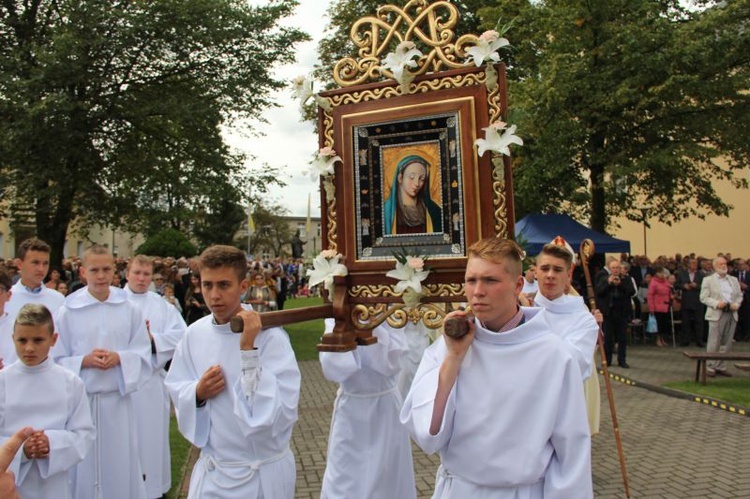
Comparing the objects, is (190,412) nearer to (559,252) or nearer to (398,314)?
(398,314)

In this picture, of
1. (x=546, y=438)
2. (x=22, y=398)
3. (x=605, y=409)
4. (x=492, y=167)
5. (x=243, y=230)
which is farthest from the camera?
(x=243, y=230)

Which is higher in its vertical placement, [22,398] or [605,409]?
[22,398]

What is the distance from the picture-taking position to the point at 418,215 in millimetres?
4344

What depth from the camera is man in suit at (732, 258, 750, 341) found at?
18344 millimetres

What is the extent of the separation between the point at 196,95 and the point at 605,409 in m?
14.5

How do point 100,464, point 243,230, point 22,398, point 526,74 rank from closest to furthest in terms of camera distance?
point 22,398 → point 100,464 → point 526,74 → point 243,230

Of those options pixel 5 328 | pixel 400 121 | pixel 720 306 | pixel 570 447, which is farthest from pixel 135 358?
pixel 720 306

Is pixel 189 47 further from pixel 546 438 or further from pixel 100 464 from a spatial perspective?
pixel 546 438

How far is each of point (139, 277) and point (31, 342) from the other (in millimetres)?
3221

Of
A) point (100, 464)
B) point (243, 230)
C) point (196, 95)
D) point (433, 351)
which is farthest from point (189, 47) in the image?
point (243, 230)

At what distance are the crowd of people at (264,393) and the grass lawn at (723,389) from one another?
5461mm

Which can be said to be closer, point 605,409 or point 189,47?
point 605,409

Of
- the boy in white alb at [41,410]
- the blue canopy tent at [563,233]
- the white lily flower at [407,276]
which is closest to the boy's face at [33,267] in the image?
the boy in white alb at [41,410]

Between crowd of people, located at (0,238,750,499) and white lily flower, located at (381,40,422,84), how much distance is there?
1.52m
